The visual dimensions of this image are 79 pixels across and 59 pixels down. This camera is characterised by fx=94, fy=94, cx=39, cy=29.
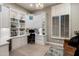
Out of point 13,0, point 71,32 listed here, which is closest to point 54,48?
point 71,32

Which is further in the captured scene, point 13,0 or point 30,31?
point 30,31

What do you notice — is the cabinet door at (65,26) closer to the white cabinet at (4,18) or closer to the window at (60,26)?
the window at (60,26)

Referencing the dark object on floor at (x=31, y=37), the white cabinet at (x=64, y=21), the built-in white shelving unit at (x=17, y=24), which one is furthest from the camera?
the built-in white shelving unit at (x=17, y=24)

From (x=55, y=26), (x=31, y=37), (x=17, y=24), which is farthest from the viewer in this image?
(x=17, y=24)

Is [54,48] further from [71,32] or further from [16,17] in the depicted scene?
[16,17]

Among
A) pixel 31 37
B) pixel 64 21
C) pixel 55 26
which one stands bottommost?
pixel 31 37

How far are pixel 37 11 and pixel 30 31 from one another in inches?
22.3

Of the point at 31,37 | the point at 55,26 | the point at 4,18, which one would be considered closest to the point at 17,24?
the point at 4,18

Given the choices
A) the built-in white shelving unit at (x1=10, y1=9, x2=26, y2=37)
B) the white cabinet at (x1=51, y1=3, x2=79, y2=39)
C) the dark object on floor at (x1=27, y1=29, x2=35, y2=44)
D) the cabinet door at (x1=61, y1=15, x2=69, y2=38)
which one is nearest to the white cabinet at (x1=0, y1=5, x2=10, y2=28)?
the built-in white shelving unit at (x1=10, y1=9, x2=26, y2=37)

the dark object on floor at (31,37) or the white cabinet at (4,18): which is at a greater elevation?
the white cabinet at (4,18)

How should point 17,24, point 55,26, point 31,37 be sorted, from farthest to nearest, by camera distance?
point 17,24 < point 31,37 < point 55,26

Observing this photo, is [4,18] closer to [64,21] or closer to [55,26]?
[55,26]

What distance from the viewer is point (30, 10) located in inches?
91.3

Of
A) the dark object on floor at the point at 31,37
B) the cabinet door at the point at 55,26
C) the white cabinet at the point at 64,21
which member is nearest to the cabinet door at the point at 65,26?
the white cabinet at the point at 64,21
